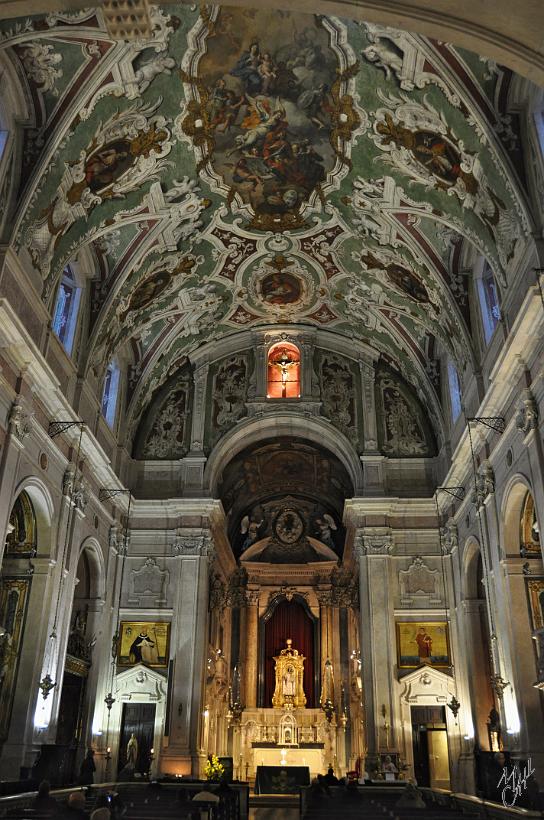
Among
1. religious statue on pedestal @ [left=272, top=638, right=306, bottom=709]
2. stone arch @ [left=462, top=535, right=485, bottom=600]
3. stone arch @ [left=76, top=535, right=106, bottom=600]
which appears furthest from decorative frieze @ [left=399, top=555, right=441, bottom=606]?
religious statue on pedestal @ [left=272, top=638, right=306, bottom=709]

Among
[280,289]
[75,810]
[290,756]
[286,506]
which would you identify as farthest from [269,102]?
[290,756]

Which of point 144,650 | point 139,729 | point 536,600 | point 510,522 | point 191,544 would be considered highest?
point 191,544

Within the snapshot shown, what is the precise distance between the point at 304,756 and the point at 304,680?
12.7 ft

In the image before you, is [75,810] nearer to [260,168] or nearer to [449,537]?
[260,168]

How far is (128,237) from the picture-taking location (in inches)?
686

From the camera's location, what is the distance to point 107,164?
1488cm

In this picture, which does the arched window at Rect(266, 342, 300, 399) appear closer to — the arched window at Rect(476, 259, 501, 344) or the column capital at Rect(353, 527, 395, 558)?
the column capital at Rect(353, 527, 395, 558)

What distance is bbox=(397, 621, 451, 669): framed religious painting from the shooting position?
19906 mm

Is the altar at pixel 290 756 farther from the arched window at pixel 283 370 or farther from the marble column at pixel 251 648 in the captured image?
the arched window at pixel 283 370

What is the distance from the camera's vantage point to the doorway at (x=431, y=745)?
63.6 feet

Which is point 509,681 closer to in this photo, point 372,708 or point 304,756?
point 372,708

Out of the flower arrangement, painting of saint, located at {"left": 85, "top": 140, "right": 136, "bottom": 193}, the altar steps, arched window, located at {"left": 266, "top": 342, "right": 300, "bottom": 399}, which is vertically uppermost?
arched window, located at {"left": 266, "top": 342, "right": 300, "bottom": 399}

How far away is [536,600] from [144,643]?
35.7 ft

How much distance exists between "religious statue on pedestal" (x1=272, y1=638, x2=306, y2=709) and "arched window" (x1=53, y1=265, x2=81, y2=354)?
58.1 ft
